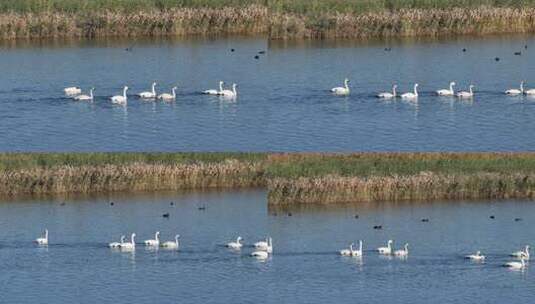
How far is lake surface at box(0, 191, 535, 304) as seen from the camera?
4078cm

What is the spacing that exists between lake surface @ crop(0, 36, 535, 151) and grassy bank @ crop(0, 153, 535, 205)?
129 centimetres

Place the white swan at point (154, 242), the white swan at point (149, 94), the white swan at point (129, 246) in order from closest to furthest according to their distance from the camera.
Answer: the white swan at point (129, 246) → the white swan at point (154, 242) → the white swan at point (149, 94)

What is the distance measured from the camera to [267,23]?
49625 mm

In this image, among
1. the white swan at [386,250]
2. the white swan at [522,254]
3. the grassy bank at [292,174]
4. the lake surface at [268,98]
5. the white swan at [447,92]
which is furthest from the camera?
the grassy bank at [292,174]

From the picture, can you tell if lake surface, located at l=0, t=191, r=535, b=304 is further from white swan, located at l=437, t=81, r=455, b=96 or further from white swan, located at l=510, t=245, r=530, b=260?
white swan, located at l=437, t=81, r=455, b=96

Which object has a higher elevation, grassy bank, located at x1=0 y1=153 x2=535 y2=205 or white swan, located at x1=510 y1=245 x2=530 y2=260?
grassy bank, located at x1=0 y1=153 x2=535 y2=205

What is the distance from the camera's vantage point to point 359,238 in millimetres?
44375

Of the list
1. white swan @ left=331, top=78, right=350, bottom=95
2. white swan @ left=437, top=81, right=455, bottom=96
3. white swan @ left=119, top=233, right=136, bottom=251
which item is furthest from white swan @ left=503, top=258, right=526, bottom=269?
white swan @ left=119, top=233, right=136, bottom=251

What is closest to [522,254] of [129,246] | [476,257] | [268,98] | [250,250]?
[476,257]

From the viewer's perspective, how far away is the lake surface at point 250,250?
40.8 m

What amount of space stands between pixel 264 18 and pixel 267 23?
138 millimetres

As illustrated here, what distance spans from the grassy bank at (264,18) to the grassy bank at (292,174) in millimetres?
3188

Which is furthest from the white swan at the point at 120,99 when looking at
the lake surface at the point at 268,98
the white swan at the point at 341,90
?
the white swan at the point at 341,90

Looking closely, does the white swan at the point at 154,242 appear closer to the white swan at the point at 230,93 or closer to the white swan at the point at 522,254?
the white swan at the point at 230,93
